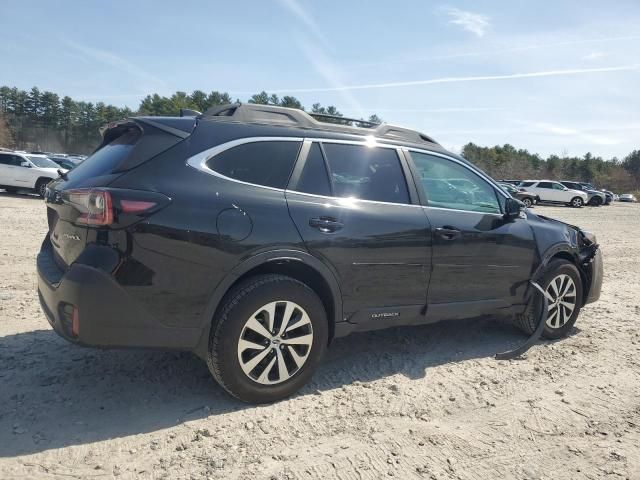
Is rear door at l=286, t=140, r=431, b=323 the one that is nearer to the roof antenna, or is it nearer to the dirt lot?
the dirt lot

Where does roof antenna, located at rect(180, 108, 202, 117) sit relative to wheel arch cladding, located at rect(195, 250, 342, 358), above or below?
above

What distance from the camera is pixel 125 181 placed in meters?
2.85

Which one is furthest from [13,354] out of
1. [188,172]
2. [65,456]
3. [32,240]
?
[32,240]

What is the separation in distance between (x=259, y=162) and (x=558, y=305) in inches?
131

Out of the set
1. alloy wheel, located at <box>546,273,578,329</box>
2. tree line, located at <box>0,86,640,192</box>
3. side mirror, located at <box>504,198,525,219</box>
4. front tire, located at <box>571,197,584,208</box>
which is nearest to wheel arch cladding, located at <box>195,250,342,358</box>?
side mirror, located at <box>504,198,525,219</box>

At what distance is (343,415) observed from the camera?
318 cm

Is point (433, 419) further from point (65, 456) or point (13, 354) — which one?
point (13, 354)

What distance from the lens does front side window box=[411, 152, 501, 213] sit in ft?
13.4

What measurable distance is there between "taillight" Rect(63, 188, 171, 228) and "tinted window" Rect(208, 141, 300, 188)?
47cm

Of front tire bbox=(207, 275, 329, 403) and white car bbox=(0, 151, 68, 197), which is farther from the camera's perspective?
white car bbox=(0, 151, 68, 197)

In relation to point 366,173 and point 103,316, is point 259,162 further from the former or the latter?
point 103,316

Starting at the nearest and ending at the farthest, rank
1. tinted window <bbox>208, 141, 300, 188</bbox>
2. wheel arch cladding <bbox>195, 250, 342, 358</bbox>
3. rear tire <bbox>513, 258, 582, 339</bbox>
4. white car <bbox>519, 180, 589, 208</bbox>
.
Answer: wheel arch cladding <bbox>195, 250, 342, 358</bbox> < tinted window <bbox>208, 141, 300, 188</bbox> < rear tire <bbox>513, 258, 582, 339</bbox> < white car <bbox>519, 180, 589, 208</bbox>

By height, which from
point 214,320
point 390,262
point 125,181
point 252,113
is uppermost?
point 252,113

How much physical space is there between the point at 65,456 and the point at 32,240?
289 inches
